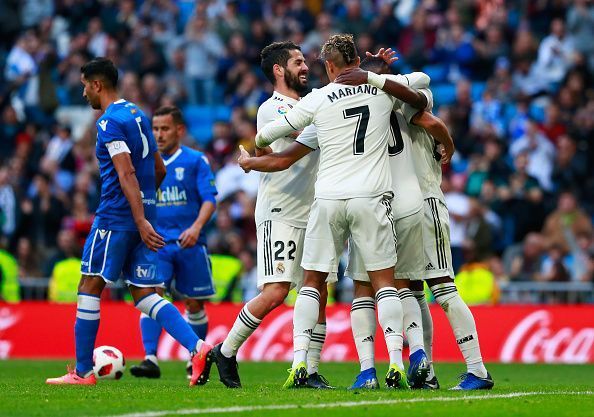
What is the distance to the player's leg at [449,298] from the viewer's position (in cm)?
960

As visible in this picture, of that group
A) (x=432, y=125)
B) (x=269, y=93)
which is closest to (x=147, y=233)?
(x=432, y=125)

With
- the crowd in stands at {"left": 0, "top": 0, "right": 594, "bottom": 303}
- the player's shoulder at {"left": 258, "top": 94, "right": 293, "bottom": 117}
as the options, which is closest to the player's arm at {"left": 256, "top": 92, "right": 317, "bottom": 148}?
the player's shoulder at {"left": 258, "top": 94, "right": 293, "bottom": 117}

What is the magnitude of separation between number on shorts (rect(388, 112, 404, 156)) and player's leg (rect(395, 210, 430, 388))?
53 centimetres

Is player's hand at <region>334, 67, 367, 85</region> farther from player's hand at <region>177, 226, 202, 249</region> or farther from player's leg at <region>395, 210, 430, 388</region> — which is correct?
player's hand at <region>177, 226, 202, 249</region>

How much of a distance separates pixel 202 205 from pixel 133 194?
2.83 m

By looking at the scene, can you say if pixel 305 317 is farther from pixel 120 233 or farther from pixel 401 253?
pixel 120 233

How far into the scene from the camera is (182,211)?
511 inches

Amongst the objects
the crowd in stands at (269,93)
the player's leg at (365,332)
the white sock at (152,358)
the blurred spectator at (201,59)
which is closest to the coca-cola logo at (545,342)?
the crowd in stands at (269,93)

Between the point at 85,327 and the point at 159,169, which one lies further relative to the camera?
the point at 159,169

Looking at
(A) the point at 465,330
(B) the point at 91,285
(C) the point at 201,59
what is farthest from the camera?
(C) the point at 201,59

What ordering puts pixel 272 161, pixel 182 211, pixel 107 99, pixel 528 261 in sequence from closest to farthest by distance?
pixel 272 161 → pixel 107 99 → pixel 182 211 → pixel 528 261

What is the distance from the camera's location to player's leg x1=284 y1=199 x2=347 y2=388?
941cm

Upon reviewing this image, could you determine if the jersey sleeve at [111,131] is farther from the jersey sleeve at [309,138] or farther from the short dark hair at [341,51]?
the short dark hair at [341,51]

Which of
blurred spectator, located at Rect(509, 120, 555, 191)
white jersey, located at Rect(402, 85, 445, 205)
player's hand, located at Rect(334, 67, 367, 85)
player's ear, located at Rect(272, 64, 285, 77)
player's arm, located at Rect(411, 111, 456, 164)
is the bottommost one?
white jersey, located at Rect(402, 85, 445, 205)
